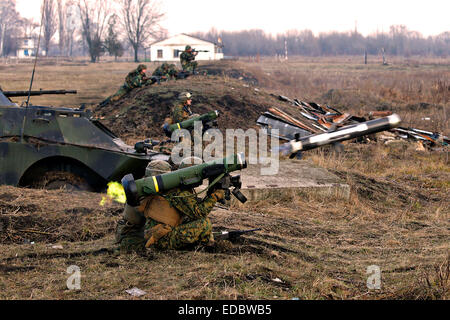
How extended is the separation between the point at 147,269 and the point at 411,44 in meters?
99.2

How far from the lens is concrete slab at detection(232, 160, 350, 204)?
9250 millimetres

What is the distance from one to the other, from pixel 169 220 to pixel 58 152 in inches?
146

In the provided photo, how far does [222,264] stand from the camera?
207 inches

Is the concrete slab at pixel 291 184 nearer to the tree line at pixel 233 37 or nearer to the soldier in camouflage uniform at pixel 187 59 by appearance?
the soldier in camouflage uniform at pixel 187 59

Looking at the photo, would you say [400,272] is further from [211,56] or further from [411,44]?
[411,44]

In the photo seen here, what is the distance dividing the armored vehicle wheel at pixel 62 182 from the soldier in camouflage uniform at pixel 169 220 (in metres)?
3.31

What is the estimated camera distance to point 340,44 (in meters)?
103

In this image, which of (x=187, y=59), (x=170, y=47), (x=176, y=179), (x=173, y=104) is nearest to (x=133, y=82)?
(x=173, y=104)

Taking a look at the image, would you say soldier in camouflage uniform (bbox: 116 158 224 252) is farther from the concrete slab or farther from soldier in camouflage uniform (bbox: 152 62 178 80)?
soldier in camouflage uniform (bbox: 152 62 178 80)

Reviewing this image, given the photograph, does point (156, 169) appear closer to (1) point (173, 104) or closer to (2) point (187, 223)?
(2) point (187, 223)

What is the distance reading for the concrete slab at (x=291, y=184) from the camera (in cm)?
925

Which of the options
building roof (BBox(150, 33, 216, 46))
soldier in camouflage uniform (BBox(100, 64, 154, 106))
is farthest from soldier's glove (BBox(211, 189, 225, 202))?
building roof (BBox(150, 33, 216, 46))

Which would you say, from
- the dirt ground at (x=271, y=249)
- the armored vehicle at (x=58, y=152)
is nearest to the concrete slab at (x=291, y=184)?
the dirt ground at (x=271, y=249)
